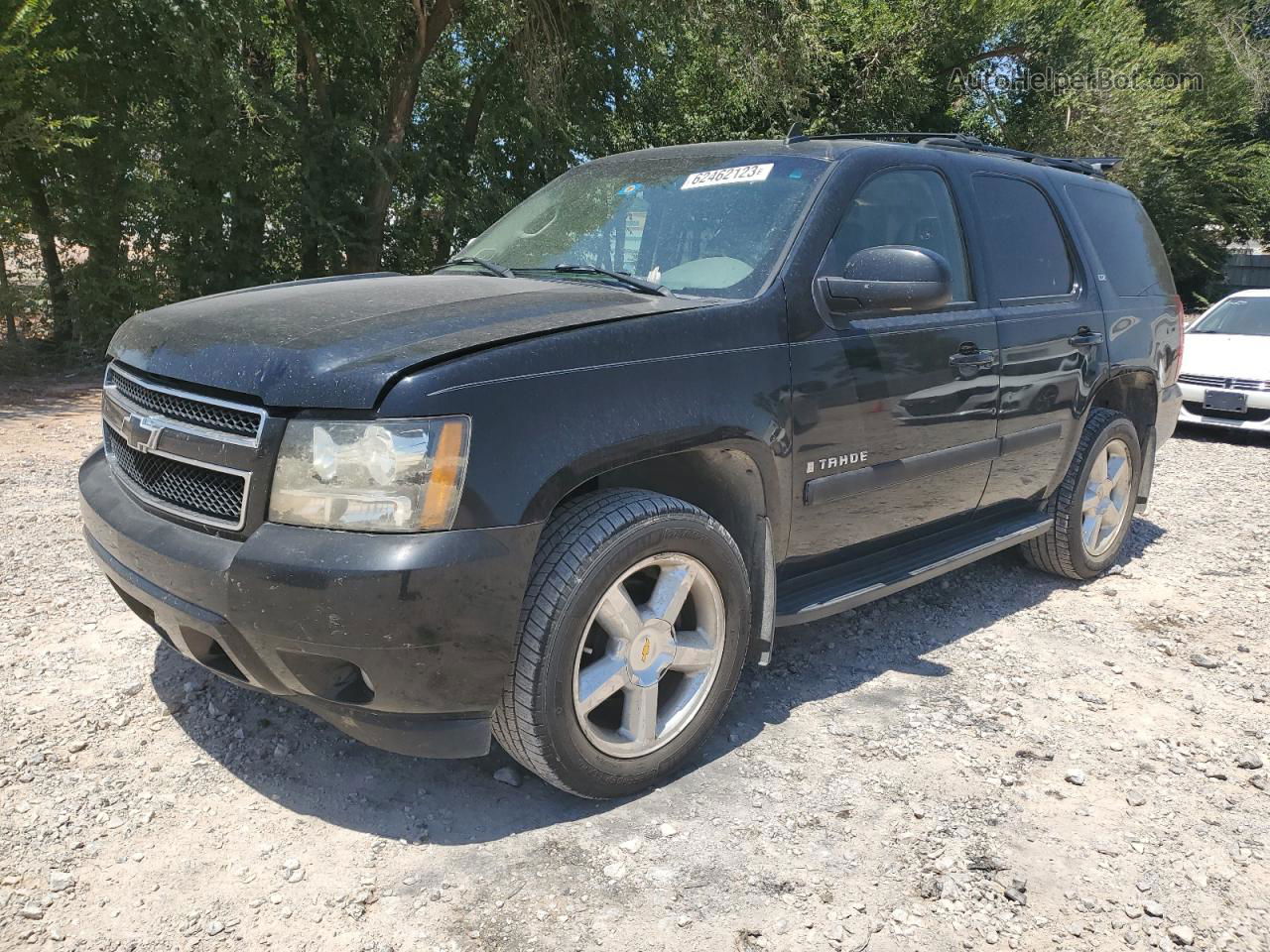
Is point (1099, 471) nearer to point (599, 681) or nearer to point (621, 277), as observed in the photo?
point (621, 277)

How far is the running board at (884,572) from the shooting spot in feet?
10.3

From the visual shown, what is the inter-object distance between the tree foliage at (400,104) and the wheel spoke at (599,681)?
342 inches

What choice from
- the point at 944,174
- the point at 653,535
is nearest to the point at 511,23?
the point at 944,174

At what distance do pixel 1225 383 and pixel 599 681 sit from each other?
853cm

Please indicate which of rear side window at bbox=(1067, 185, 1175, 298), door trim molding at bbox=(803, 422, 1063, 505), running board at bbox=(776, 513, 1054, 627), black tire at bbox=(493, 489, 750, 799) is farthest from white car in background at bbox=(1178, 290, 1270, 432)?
black tire at bbox=(493, 489, 750, 799)

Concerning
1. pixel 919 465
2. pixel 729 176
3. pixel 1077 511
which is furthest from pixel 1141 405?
pixel 729 176

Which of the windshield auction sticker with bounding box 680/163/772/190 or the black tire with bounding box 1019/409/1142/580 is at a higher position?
the windshield auction sticker with bounding box 680/163/772/190

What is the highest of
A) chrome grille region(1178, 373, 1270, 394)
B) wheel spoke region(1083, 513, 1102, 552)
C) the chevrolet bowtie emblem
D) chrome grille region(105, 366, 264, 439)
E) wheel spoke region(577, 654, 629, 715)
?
chrome grille region(105, 366, 264, 439)

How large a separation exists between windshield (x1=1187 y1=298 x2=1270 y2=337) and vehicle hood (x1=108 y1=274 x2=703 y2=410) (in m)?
9.16

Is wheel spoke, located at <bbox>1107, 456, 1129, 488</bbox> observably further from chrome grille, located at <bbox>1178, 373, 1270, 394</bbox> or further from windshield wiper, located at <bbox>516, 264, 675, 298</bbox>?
chrome grille, located at <bbox>1178, 373, 1270, 394</bbox>

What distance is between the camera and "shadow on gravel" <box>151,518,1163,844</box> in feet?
8.64

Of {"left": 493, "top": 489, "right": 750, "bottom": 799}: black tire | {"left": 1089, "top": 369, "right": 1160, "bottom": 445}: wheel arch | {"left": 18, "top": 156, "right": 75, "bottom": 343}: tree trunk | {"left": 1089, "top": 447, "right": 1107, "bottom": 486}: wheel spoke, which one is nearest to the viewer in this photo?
{"left": 493, "top": 489, "right": 750, "bottom": 799}: black tire

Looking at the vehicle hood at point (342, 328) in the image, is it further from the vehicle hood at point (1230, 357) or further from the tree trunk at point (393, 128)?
the tree trunk at point (393, 128)

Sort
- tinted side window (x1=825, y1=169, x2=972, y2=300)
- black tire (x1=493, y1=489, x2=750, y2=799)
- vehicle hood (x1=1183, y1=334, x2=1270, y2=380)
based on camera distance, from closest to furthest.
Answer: black tire (x1=493, y1=489, x2=750, y2=799) < tinted side window (x1=825, y1=169, x2=972, y2=300) < vehicle hood (x1=1183, y1=334, x2=1270, y2=380)
